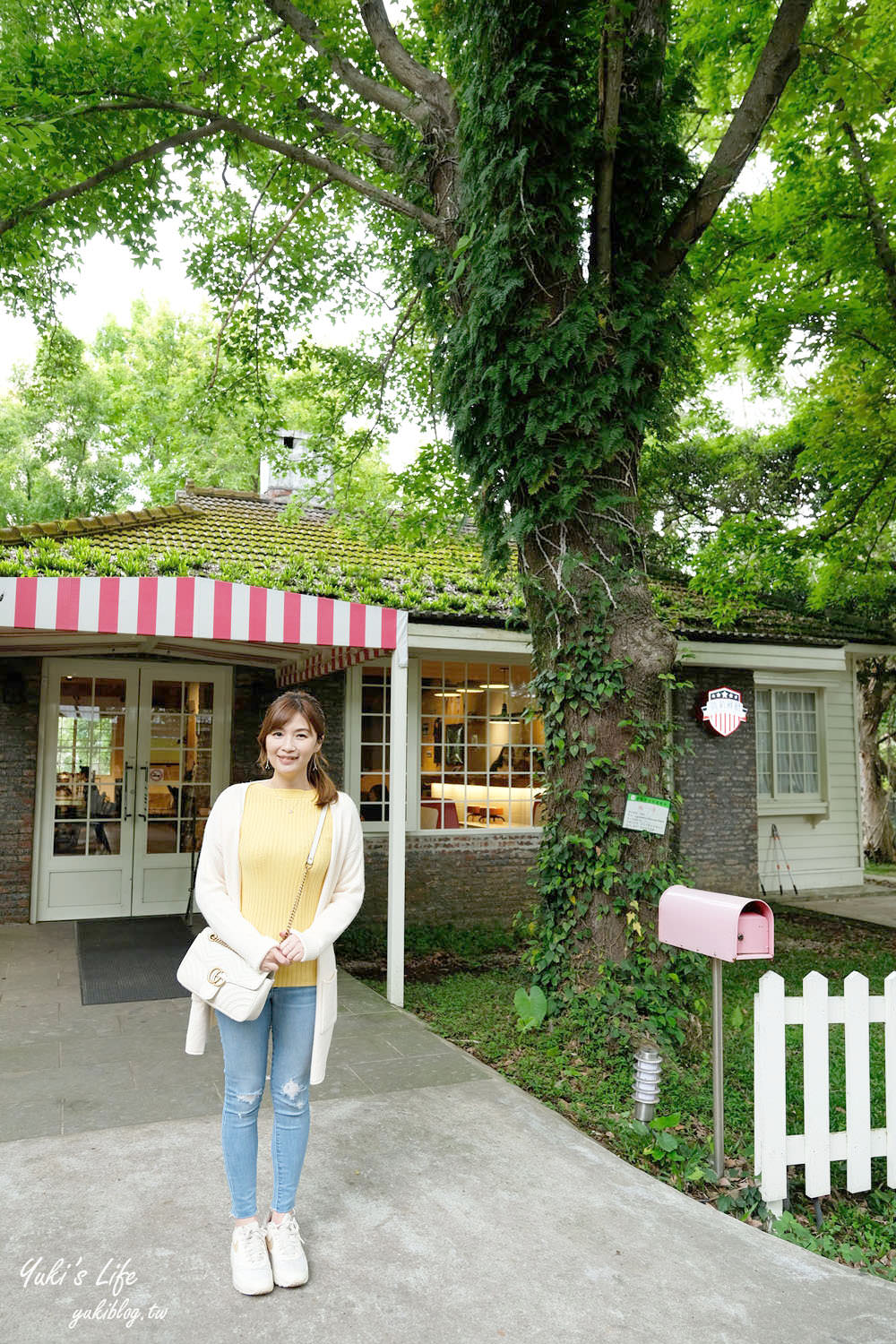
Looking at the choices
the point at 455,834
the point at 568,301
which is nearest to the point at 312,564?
the point at 455,834

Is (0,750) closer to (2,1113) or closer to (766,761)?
(2,1113)

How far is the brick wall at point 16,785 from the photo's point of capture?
26.9ft

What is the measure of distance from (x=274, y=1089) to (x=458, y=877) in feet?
22.9

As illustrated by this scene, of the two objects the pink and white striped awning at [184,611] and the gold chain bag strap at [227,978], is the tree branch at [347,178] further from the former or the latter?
the gold chain bag strap at [227,978]

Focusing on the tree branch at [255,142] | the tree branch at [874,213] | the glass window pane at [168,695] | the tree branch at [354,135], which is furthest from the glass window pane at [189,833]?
the tree branch at [874,213]

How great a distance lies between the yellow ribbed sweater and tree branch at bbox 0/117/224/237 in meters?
6.75

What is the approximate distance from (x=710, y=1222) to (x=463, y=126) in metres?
6.21

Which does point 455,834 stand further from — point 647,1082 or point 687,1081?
point 647,1082

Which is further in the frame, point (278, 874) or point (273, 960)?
point (278, 874)

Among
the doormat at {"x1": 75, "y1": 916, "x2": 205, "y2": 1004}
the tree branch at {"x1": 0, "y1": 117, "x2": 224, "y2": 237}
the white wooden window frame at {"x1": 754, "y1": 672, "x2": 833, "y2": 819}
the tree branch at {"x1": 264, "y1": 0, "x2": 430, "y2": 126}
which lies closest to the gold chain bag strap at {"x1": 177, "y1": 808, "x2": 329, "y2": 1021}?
the doormat at {"x1": 75, "y1": 916, "x2": 205, "y2": 1004}

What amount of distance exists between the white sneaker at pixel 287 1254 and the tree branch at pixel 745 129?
5705 millimetres

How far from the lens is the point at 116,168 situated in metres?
7.39

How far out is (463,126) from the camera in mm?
5699

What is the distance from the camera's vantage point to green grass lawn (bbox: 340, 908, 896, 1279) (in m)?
3.56
